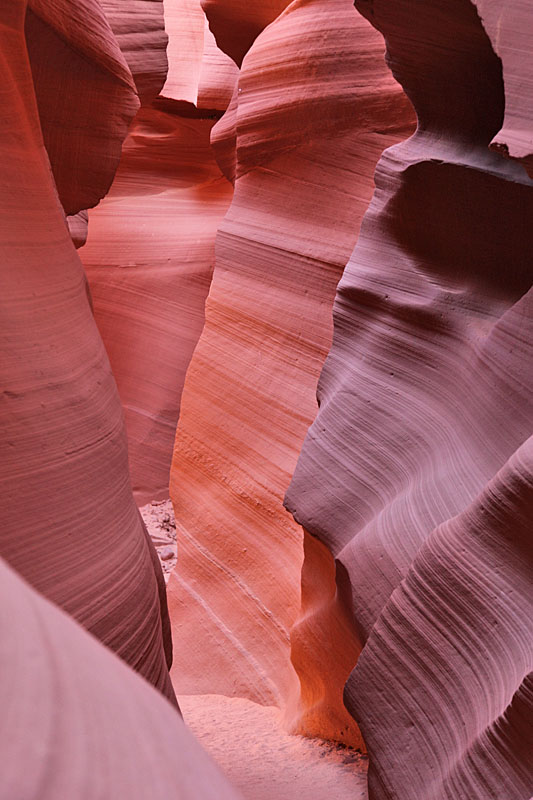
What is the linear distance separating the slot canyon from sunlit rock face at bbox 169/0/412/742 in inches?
0.7

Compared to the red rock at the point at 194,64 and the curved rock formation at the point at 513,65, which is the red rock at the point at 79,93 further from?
the red rock at the point at 194,64

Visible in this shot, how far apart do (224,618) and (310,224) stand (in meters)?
2.17

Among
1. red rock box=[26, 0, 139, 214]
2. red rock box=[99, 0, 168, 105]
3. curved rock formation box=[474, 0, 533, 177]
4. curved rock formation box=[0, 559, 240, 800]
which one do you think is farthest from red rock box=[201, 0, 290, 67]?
curved rock formation box=[0, 559, 240, 800]

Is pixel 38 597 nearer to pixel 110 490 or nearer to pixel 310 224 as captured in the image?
pixel 110 490

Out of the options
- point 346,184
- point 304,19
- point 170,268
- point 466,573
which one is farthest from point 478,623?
point 170,268

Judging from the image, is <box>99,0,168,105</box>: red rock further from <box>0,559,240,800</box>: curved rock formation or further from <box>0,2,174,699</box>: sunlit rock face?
<box>0,559,240,800</box>: curved rock formation

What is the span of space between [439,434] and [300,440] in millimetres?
1793

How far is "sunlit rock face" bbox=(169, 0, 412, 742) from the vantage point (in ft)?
12.9

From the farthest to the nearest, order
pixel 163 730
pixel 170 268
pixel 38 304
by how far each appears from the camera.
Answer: pixel 170 268, pixel 38 304, pixel 163 730

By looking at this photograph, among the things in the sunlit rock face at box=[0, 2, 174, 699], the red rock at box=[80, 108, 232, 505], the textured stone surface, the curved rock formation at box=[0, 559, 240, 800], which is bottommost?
the red rock at box=[80, 108, 232, 505]

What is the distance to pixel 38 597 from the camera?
660 millimetres

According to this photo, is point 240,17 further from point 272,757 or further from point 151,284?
point 272,757

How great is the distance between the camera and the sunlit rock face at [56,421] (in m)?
2.02

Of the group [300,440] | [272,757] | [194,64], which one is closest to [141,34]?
[300,440]
